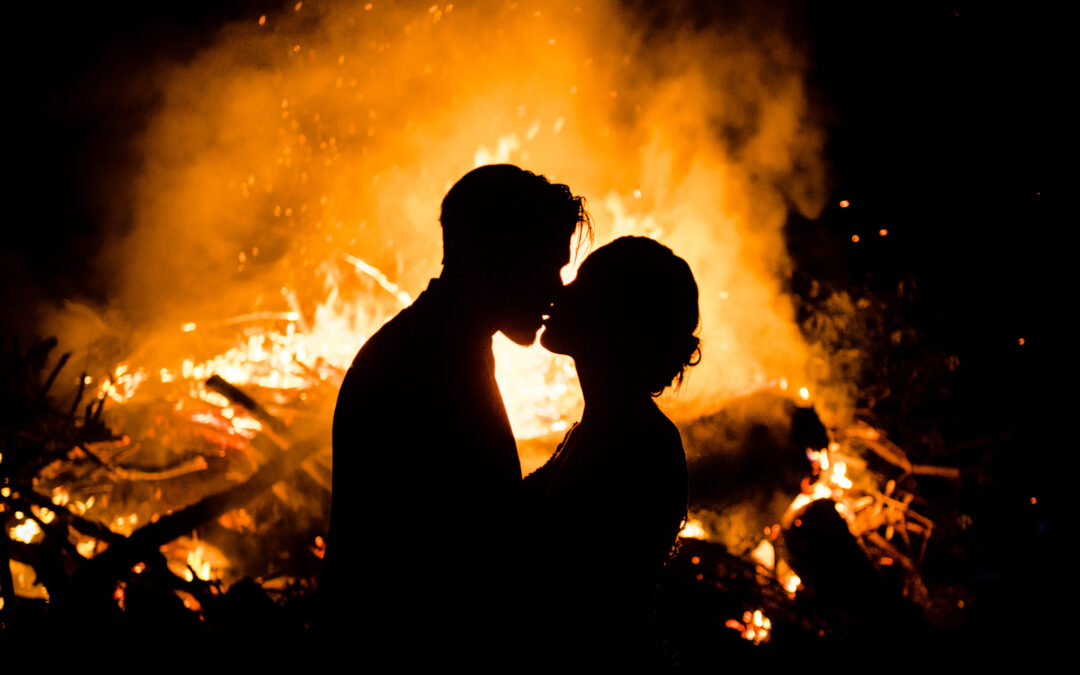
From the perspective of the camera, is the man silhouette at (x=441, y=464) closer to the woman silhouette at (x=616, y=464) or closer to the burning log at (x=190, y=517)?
the woman silhouette at (x=616, y=464)

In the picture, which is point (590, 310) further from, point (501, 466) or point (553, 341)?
point (501, 466)

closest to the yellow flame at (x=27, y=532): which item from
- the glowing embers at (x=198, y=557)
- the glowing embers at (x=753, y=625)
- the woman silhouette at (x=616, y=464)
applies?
the glowing embers at (x=198, y=557)

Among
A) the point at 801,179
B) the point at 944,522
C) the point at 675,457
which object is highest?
the point at 801,179

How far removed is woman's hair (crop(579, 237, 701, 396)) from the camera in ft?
6.64

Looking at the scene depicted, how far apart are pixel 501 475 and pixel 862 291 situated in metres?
10.4

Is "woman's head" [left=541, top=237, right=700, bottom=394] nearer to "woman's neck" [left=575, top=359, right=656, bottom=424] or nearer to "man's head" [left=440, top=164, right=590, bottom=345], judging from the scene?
"woman's neck" [left=575, top=359, right=656, bottom=424]

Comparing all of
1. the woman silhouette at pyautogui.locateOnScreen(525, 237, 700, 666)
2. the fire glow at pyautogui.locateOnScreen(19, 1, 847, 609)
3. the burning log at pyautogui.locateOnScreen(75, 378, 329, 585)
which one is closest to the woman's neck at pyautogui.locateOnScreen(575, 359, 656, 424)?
the woman silhouette at pyautogui.locateOnScreen(525, 237, 700, 666)

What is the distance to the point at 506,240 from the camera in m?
1.80

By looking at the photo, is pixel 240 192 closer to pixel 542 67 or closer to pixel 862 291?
pixel 542 67

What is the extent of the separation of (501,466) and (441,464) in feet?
0.58

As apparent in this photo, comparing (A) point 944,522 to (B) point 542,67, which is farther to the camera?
(B) point 542,67

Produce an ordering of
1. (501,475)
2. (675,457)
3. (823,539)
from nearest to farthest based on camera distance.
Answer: (501,475) → (675,457) → (823,539)

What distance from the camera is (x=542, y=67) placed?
8.65 metres

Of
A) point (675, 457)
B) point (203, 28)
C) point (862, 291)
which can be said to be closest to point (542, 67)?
point (203, 28)
